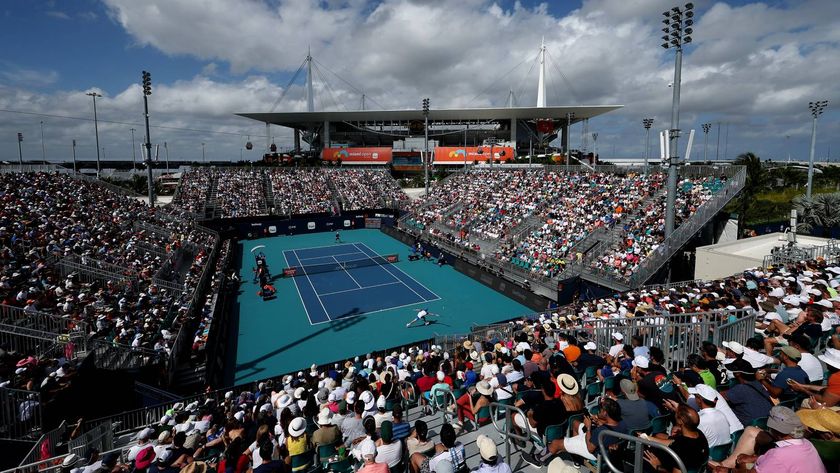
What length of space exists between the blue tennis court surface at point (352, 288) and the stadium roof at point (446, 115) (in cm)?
4479

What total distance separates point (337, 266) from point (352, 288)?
6393mm

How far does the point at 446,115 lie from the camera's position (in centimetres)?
7450

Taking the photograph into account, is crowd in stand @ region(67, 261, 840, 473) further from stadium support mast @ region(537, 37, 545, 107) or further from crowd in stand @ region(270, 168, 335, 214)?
stadium support mast @ region(537, 37, 545, 107)

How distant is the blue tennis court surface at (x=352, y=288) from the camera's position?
907 inches

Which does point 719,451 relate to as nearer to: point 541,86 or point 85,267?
point 85,267

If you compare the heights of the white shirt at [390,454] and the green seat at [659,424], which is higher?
the green seat at [659,424]

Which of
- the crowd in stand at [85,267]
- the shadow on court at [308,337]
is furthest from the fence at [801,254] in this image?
the crowd in stand at [85,267]

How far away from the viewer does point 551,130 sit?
79.1m

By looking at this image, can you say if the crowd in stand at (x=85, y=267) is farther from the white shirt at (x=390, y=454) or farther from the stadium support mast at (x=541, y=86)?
the stadium support mast at (x=541, y=86)

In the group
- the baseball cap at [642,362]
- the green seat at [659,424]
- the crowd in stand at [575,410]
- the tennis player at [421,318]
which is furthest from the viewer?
the tennis player at [421,318]

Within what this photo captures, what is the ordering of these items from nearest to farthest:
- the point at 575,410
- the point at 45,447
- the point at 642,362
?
the point at 575,410
the point at 642,362
the point at 45,447

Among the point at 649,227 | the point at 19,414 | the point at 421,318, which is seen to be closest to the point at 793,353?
the point at 19,414

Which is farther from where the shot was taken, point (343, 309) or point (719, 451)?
point (343, 309)

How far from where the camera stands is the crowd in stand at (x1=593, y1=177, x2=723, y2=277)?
2202cm
